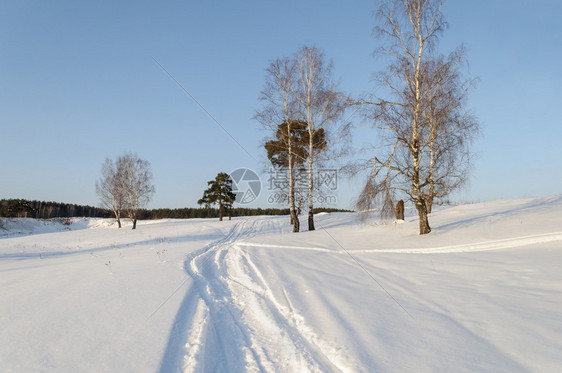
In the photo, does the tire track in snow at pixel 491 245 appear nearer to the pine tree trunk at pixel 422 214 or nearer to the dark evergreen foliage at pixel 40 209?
the pine tree trunk at pixel 422 214

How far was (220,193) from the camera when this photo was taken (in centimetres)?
3478

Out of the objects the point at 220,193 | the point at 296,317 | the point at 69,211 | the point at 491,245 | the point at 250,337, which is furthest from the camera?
the point at 69,211

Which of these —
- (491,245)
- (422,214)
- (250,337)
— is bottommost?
(250,337)

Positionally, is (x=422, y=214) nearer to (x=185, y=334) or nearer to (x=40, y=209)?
(x=185, y=334)

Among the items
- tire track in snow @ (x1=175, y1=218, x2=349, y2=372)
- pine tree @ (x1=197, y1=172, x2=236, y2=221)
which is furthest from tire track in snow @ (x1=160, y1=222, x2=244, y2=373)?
pine tree @ (x1=197, y1=172, x2=236, y2=221)

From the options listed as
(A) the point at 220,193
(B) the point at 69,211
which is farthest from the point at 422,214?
(B) the point at 69,211

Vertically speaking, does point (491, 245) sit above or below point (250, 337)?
above

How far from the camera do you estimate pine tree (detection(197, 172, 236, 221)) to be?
34469mm

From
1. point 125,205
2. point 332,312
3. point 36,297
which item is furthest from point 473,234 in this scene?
point 125,205

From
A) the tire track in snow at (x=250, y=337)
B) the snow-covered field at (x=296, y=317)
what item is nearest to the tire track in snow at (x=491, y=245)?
the snow-covered field at (x=296, y=317)

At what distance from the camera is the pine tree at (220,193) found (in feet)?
113

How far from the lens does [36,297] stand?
11.6 ft

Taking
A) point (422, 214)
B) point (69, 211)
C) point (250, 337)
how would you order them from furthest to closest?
1. point (69, 211)
2. point (422, 214)
3. point (250, 337)

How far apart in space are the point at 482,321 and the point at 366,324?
3.75ft
